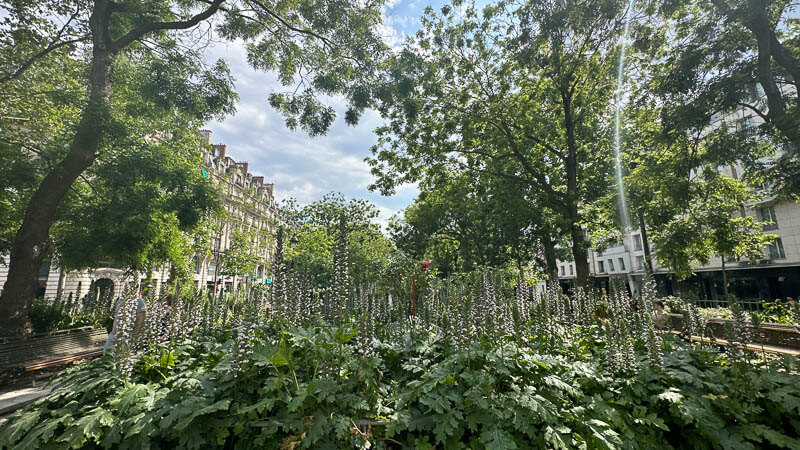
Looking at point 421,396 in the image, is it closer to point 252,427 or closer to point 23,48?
point 252,427

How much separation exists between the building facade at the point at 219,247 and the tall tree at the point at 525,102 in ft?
32.8

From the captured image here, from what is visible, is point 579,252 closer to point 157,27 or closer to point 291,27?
point 291,27

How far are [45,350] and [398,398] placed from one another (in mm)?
11466

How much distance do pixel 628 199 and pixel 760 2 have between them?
6501mm

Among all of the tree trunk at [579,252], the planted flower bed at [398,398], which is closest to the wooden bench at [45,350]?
the planted flower bed at [398,398]

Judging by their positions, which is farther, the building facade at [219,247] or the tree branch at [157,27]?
the building facade at [219,247]

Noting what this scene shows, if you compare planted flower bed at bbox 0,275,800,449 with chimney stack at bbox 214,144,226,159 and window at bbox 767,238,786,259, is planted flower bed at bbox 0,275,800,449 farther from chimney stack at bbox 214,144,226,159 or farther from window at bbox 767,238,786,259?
chimney stack at bbox 214,144,226,159

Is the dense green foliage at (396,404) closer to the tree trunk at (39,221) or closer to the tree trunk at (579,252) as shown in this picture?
the tree trunk at (39,221)

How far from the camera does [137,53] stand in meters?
14.9

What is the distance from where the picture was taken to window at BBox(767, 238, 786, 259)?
29859 mm

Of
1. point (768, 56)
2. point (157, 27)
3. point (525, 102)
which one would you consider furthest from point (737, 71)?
point (157, 27)

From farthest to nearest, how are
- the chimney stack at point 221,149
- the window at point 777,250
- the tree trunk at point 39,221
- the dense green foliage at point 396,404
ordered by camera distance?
1. the chimney stack at point 221,149
2. the window at point 777,250
3. the tree trunk at point 39,221
4. the dense green foliage at point 396,404

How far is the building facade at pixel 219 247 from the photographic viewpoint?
23.0 meters

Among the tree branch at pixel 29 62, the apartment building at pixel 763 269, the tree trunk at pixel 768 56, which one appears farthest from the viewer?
the apartment building at pixel 763 269
